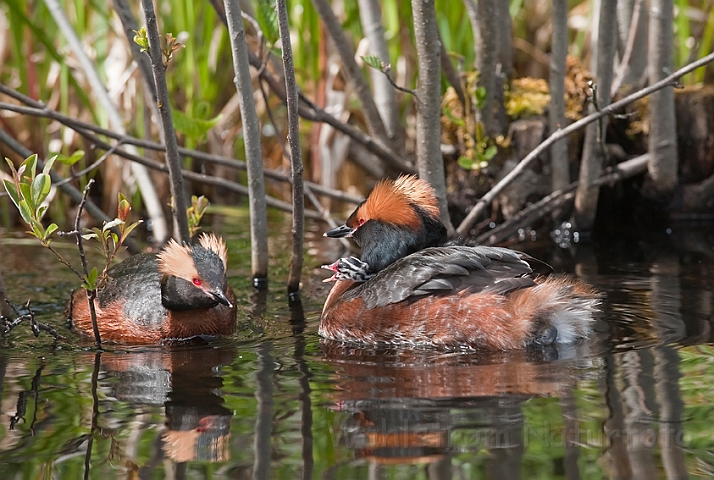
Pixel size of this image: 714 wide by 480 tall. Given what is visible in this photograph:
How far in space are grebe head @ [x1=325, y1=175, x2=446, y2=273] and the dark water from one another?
602mm

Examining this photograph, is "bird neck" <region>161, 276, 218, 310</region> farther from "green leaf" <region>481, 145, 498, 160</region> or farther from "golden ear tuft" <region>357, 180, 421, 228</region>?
"green leaf" <region>481, 145, 498, 160</region>

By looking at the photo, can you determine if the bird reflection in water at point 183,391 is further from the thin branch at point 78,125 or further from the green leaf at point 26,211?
the thin branch at point 78,125

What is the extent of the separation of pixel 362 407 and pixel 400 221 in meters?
1.76

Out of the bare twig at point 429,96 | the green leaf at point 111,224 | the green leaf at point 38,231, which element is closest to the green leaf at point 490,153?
the bare twig at point 429,96

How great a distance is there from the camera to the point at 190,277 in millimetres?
4805

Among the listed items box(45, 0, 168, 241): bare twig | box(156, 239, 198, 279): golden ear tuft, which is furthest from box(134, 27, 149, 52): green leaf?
box(45, 0, 168, 241): bare twig

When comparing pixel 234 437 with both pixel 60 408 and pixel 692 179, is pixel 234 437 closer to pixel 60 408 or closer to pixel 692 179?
pixel 60 408

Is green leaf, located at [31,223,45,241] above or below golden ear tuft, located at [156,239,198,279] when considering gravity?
Result: above

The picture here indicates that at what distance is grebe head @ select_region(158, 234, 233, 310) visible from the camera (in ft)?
15.5

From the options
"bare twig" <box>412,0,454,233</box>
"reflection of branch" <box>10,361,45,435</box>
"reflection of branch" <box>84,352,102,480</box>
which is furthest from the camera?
"bare twig" <box>412,0,454,233</box>

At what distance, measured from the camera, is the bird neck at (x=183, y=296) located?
15.8ft

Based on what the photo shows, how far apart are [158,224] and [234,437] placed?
149 inches

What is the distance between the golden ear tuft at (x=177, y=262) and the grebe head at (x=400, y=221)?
3.16ft

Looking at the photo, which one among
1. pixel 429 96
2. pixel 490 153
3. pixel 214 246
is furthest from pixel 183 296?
pixel 490 153
